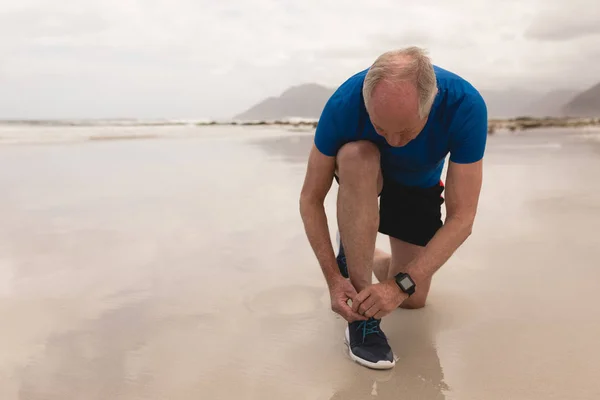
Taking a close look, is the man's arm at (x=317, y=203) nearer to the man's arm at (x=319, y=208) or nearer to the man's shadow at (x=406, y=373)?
the man's arm at (x=319, y=208)

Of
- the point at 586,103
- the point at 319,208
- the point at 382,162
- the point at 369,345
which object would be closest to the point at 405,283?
the point at 369,345

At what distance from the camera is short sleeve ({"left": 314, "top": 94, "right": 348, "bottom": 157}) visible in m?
1.74

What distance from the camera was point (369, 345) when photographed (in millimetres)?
1728

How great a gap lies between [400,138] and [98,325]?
51.3 inches

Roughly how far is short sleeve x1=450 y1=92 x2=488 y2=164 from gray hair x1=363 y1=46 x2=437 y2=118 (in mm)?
178

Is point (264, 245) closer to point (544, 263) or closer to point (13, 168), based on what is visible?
point (544, 263)

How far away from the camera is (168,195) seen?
4383 millimetres

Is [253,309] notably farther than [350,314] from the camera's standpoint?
Yes

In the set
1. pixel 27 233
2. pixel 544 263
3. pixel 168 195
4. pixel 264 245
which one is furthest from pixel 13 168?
pixel 544 263

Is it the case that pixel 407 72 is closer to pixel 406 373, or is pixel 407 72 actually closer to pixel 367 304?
pixel 367 304

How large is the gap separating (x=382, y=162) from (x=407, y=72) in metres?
0.56

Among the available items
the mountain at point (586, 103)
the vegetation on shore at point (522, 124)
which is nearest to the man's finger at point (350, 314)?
the vegetation on shore at point (522, 124)

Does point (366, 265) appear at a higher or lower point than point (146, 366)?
higher

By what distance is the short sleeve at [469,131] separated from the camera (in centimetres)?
165
